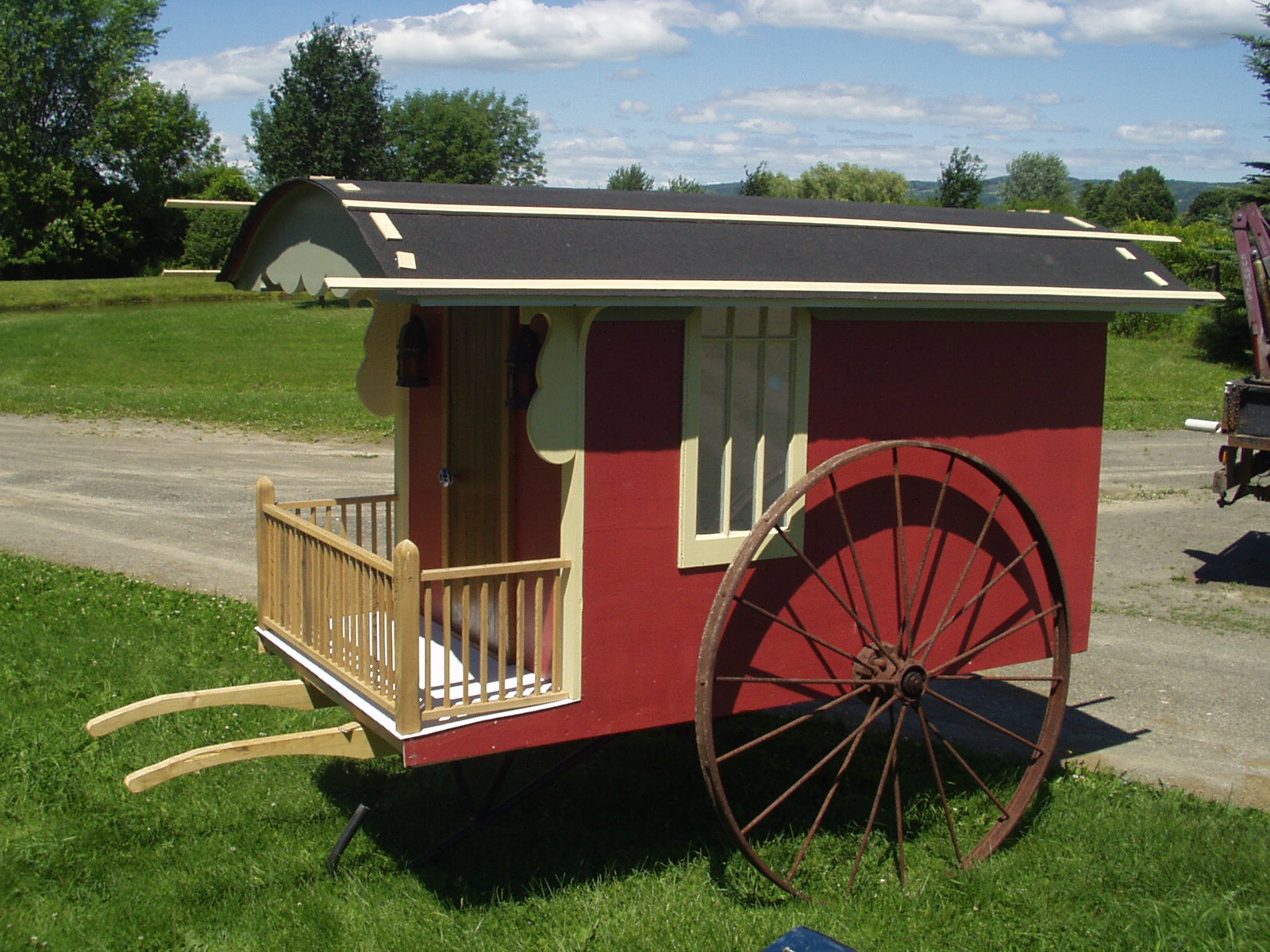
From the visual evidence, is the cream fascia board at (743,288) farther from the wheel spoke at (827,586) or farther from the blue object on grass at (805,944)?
the blue object on grass at (805,944)

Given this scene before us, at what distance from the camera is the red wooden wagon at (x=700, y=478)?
5.15 m

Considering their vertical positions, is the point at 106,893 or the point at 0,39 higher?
the point at 0,39

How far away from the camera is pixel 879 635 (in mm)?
6102

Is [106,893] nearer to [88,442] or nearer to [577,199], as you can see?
[577,199]

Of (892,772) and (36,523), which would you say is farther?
(36,523)

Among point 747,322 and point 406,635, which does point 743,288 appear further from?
point 406,635

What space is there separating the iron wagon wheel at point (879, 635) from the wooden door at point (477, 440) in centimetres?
129

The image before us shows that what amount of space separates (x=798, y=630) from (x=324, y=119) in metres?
40.9

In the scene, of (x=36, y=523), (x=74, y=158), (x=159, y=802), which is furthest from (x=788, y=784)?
(x=74, y=158)

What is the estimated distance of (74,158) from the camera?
2069 inches

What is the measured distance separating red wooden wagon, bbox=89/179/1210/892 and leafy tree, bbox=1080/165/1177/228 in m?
86.4

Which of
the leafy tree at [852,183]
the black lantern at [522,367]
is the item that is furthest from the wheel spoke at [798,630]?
the leafy tree at [852,183]

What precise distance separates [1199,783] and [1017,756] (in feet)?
3.48

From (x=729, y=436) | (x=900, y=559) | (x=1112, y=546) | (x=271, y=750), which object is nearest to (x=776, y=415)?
(x=729, y=436)
